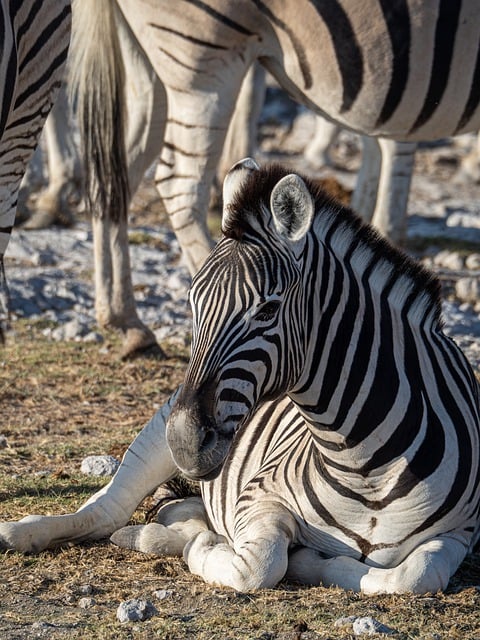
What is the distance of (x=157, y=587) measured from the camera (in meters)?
4.20

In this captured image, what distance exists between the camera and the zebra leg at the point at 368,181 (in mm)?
10680

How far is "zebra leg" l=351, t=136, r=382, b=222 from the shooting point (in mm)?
10680

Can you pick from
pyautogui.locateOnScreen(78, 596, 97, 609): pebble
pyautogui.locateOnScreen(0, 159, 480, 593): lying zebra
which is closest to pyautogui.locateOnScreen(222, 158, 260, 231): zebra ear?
pyautogui.locateOnScreen(0, 159, 480, 593): lying zebra

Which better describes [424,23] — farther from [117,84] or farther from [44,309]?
[44,309]

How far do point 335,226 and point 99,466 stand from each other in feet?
6.83

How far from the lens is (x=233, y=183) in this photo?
4.17 metres

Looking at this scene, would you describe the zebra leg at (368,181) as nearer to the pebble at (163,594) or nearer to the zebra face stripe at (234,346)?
the zebra face stripe at (234,346)

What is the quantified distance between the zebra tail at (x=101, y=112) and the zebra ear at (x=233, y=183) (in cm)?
383

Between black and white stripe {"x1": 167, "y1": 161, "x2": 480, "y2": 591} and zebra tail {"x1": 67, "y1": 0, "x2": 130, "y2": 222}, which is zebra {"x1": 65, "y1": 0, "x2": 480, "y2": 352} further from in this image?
black and white stripe {"x1": 167, "y1": 161, "x2": 480, "y2": 591}

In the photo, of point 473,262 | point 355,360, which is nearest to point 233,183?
point 355,360

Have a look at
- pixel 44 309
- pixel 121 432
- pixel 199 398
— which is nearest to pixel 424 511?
pixel 199 398

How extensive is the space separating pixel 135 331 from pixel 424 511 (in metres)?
4.17

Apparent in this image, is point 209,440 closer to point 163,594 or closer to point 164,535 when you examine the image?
point 163,594

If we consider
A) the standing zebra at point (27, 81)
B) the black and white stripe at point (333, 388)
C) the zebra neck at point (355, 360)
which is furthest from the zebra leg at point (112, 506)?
the standing zebra at point (27, 81)
